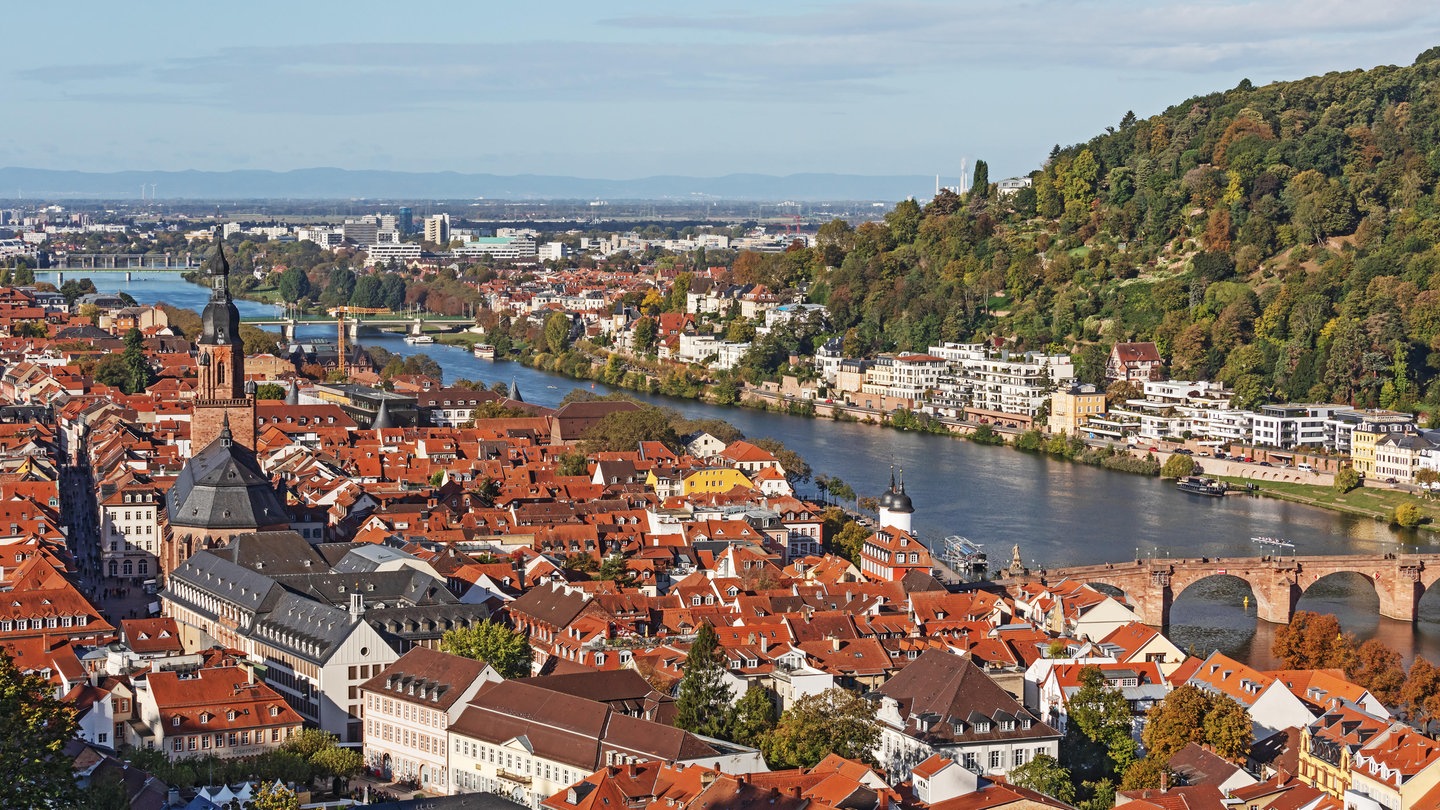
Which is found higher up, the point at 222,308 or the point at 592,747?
the point at 222,308

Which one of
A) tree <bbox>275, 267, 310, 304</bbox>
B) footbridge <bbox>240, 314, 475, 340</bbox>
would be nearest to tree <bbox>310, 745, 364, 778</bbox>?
footbridge <bbox>240, 314, 475, 340</bbox>

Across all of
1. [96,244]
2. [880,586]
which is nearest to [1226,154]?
[880,586]

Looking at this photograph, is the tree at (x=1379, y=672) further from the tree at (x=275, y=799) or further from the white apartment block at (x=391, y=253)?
the white apartment block at (x=391, y=253)

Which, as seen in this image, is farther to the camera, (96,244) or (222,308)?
(96,244)

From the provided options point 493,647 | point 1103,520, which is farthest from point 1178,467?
point 493,647

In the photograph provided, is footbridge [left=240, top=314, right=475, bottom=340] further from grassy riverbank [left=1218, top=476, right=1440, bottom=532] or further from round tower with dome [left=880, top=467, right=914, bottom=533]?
round tower with dome [left=880, top=467, right=914, bottom=533]

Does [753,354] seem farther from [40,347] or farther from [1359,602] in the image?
[1359,602]

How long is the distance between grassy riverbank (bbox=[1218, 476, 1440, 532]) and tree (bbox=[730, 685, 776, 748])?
76.8 feet

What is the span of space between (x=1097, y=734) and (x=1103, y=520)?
1833 cm

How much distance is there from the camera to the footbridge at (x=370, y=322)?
82875 millimetres

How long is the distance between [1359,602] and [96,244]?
12585 cm

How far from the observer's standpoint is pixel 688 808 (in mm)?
18547

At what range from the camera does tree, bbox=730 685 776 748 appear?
71.9ft

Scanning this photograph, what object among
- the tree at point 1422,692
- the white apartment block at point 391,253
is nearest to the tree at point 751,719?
the tree at point 1422,692
